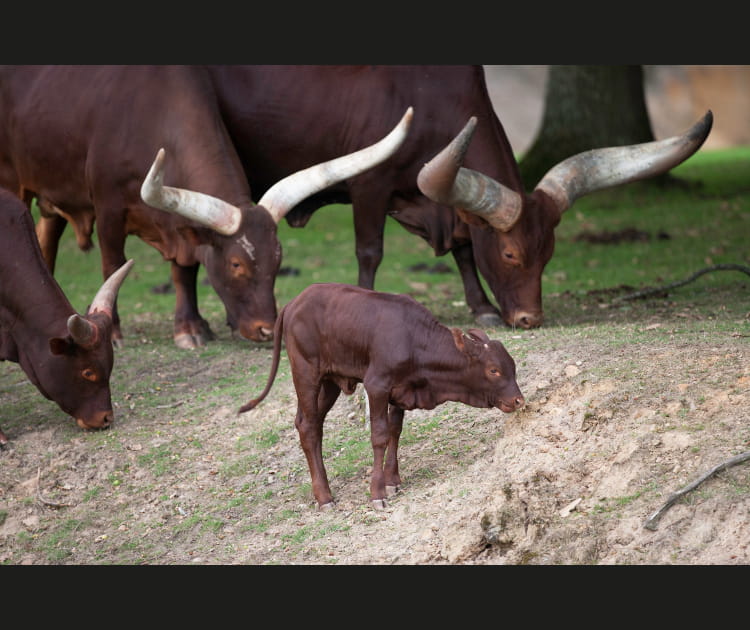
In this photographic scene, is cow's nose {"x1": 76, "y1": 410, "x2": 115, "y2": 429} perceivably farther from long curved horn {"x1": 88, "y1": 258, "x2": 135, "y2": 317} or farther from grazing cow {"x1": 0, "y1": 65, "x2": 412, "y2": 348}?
grazing cow {"x1": 0, "y1": 65, "x2": 412, "y2": 348}

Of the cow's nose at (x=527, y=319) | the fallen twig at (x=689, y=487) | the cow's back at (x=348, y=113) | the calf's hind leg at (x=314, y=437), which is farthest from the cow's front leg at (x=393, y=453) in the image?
the cow's back at (x=348, y=113)

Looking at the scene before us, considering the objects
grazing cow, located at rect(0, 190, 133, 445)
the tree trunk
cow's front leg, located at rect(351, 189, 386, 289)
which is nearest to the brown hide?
cow's front leg, located at rect(351, 189, 386, 289)

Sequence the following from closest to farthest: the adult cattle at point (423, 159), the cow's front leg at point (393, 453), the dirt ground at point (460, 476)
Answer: the dirt ground at point (460, 476)
the cow's front leg at point (393, 453)
the adult cattle at point (423, 159)

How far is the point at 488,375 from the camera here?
5.77m

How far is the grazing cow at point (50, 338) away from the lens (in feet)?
25.0

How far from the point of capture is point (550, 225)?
9008 millimetres

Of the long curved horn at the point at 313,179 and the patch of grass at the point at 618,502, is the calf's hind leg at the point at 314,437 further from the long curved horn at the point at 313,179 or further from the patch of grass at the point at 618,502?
the long curved horn at the point at 313,179

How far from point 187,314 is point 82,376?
2.19 meters

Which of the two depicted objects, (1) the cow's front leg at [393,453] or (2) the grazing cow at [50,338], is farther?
(2) the grazing cow at [50,338]

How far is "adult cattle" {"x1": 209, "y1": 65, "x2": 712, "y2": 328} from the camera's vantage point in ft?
29.3

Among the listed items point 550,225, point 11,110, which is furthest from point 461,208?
point 11,110

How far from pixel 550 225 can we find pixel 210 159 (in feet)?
9.20

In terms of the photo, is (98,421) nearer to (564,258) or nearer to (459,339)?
(459,339)

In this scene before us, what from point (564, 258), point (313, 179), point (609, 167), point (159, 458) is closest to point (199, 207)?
point (313, 179)
